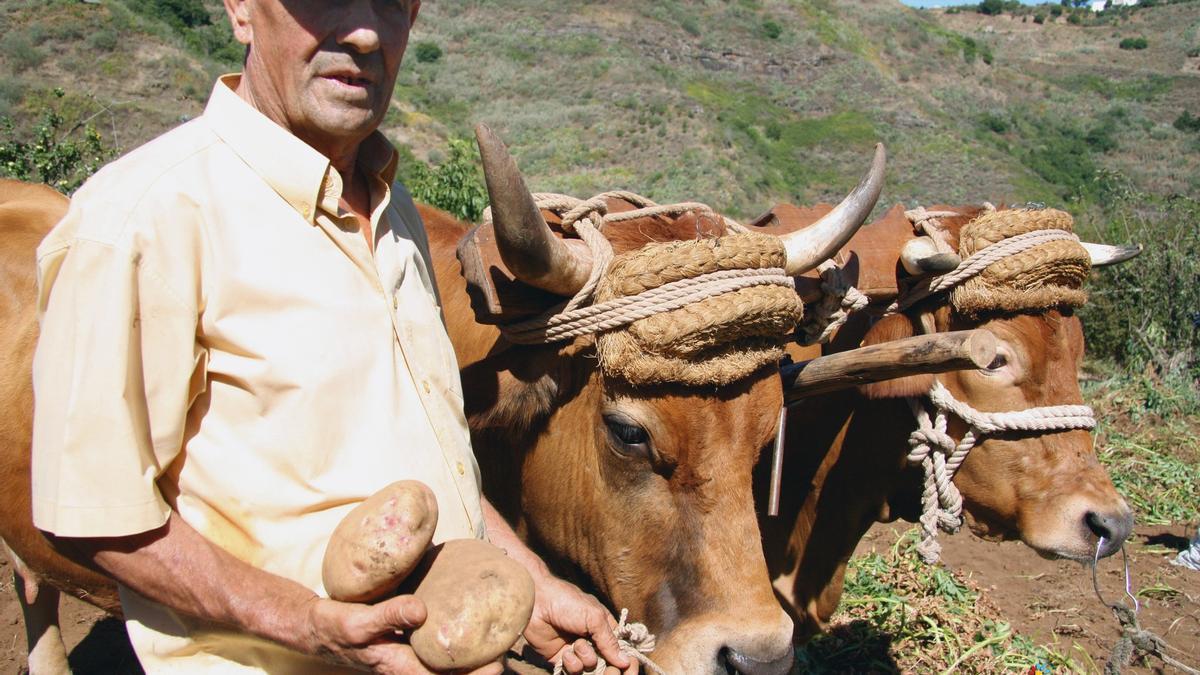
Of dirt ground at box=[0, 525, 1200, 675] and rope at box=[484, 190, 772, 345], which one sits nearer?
rope at box=[484, 190, 772, 345]

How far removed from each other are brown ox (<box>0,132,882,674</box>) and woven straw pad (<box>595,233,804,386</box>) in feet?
0.27

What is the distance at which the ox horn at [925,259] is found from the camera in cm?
343

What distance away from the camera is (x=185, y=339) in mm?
1692

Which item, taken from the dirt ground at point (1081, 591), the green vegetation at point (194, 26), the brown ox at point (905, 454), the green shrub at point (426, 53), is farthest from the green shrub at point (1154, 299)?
the green shrub at point (426, 53)

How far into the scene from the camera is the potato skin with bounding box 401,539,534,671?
1498mm

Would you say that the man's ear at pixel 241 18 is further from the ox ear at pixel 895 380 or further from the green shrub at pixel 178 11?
the green shrub at pixel 178 11

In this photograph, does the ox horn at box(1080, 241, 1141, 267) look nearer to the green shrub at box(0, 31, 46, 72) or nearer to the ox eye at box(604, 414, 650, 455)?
the ox eye at box(604, 414, 650, 455)

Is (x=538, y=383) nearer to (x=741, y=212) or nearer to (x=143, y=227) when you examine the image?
(x=143, y=227)

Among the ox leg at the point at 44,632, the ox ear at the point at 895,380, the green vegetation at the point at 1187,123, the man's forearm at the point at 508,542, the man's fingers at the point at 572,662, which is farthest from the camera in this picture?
the green vegetation at the point at 1187,123

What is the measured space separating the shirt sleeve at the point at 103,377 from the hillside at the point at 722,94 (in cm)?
2557

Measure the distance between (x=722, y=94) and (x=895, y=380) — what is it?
173 ft

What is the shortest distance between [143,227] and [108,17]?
1532 inches

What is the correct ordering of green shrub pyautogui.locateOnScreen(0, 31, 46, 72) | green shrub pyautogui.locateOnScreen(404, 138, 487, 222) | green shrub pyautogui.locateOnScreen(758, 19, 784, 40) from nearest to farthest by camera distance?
green shrub pyautogui.locateOnScreen(404, 138, 487, 222), green shrub pyautogui.locateOnScreen(0, 31, 46, 72), green shrub pyautogui.locateOnScreen(758, 19, 784, 40)

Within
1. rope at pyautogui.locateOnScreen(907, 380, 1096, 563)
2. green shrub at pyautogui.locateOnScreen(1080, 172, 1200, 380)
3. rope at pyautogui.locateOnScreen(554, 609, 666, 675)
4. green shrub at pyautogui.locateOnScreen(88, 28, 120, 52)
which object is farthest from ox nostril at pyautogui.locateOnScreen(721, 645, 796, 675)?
green shrub at pyautogui.locateOnScreen(88, 28, 120, 52)
